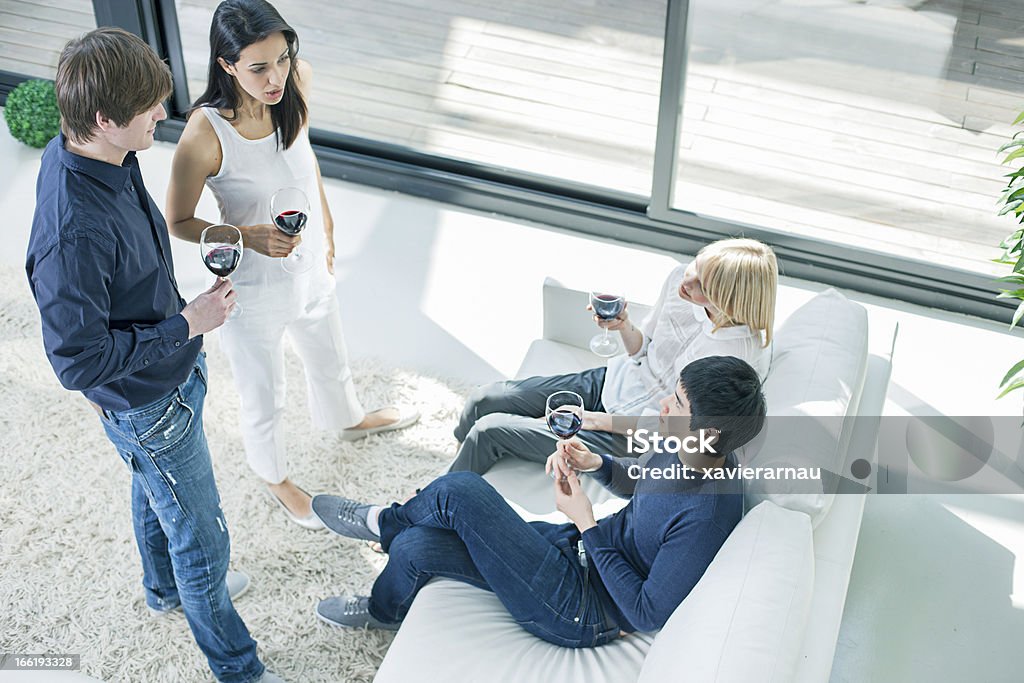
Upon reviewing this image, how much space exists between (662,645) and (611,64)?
8.14 feet

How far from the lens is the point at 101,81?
6.34ft

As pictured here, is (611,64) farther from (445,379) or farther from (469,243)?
(445,379)

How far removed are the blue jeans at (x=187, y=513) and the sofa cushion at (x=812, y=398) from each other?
123 centimetres

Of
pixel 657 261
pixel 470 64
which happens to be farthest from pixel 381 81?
pixel 657 261

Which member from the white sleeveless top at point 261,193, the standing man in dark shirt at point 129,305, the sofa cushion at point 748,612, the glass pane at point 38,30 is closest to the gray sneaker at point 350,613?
the standing man in dark shirt at point 129,305

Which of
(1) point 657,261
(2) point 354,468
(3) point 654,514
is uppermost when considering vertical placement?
(3) point 654,514

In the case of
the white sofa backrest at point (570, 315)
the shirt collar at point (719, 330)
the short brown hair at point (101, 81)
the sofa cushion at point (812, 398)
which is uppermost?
the short brown hair at point (101, 81)

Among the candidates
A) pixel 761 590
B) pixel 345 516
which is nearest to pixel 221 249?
pixel 345 516

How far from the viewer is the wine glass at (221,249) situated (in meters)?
2.40

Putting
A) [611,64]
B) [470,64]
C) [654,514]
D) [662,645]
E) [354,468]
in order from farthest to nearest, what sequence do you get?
[470,64] < [611,64] < [354,468] < [654,514] < [662,645]

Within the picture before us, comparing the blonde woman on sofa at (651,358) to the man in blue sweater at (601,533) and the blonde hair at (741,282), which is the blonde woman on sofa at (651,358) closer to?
the blonde hair at (741,282)

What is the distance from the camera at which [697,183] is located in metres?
4.12

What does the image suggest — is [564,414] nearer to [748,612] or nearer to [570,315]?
[748,612]

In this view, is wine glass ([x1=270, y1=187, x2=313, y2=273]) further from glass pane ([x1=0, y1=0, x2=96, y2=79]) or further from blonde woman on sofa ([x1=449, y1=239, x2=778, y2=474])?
glass pane ([x1=0, y1=0, x2=96, y2=79])
